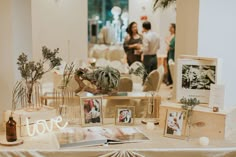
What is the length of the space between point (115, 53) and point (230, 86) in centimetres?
635

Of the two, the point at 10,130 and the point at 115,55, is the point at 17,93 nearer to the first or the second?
the point at 10,130

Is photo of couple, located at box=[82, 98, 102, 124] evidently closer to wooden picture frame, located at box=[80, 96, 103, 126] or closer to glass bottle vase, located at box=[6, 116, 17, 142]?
wooden picture frame, located at box=[80, 96, 103, 126]

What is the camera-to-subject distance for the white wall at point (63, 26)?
692 centimetres

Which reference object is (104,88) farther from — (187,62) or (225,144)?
(225,144)

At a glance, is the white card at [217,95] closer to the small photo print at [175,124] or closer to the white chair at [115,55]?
the small photo print at [175,124]

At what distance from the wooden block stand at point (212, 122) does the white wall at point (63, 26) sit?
5.22 meters

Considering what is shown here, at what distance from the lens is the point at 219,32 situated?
236 centimetres

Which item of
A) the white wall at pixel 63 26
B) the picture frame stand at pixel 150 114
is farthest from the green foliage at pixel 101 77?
the white wall at pixel 63 26

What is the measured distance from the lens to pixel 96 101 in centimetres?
219

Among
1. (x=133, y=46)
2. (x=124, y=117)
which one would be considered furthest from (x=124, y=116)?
(x=133, y=46)

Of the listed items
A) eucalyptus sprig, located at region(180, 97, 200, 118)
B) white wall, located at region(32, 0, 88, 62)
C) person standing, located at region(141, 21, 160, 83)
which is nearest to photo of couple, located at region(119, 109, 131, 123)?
eucalyptus sprig, located at region(180, 97, 200, 118)

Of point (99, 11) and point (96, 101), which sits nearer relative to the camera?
point (96, 101)

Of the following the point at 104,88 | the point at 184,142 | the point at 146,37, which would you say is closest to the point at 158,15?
the point at 146,37

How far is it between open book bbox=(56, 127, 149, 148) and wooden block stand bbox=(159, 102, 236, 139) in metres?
0.28
